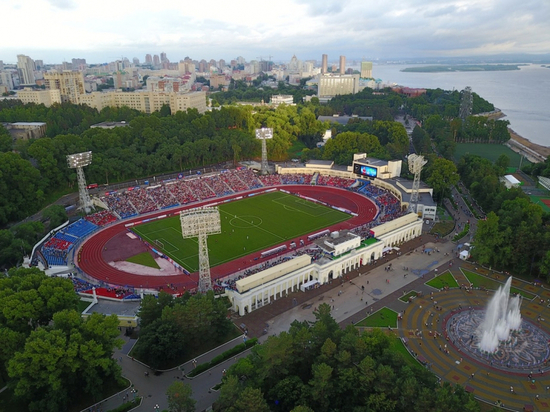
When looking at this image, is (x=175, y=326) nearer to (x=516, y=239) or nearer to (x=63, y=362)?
(x=63, y=362)

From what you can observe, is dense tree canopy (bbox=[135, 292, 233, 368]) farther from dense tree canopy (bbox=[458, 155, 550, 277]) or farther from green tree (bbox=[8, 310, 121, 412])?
dense tree canopy (bbox=[458, 155, 550, 277])

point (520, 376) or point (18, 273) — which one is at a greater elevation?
point (18, 273)

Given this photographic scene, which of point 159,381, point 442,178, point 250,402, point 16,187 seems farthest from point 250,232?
point 16,187

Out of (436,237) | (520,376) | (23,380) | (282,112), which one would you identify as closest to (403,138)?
(282,112)

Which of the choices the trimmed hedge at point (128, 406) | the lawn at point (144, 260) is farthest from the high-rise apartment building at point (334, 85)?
the trimmed hedge at point (128, 406)

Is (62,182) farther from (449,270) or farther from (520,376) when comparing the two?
(520,376)

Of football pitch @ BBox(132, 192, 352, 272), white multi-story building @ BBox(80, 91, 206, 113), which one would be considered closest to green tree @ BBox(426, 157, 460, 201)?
football pitch @ BBox(132, 192, 352, 272)
